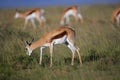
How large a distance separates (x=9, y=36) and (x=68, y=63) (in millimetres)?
3822

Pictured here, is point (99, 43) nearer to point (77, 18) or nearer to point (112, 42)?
point (112, 42)

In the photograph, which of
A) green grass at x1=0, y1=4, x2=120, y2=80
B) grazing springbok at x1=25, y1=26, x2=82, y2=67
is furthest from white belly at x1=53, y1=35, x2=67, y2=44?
green grass at x1=0, y1=4, x2=120, y2=80

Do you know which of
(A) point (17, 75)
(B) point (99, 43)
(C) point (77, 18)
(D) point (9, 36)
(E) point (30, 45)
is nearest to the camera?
(A) point (17, 75)

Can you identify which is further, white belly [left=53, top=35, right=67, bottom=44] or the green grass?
white belly [left=53, top=35, right=67, bottom=44]

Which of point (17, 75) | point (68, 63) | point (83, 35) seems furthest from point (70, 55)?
point (83, 35)

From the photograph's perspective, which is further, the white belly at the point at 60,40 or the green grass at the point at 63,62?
the white belly at the point at 60,40

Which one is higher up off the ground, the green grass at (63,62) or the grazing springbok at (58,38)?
the grazing springbok at (58,38)

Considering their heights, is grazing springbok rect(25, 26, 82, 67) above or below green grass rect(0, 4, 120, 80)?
above

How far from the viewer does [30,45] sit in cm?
917

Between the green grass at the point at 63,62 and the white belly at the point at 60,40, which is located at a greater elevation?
the white belly at the point at 60,40

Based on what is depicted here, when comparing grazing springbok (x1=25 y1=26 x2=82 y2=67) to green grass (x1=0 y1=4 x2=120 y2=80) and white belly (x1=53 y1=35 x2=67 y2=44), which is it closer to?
white belly (x1=53 y1=35 x2=67 y2=44)

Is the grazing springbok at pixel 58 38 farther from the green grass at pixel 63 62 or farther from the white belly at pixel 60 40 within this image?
the green grass at pixel 63 62

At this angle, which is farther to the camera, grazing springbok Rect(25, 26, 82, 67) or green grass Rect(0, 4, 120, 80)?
grazing springbok Rect(25, 26, 82, 67)

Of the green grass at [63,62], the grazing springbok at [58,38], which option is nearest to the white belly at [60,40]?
the grazing springbok at [58,38]
